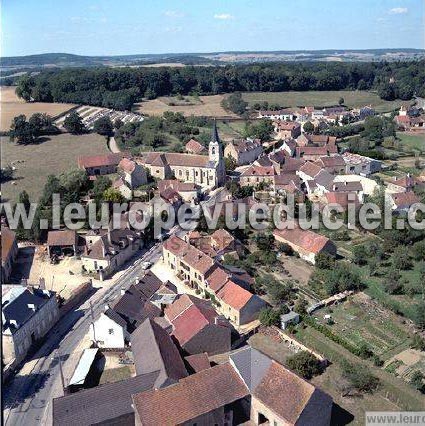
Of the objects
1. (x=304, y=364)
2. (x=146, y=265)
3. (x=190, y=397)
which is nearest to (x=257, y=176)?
(x=146, y=265)

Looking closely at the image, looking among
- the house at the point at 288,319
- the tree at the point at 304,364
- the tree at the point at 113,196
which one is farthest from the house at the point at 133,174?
the tree at the point at 304,364

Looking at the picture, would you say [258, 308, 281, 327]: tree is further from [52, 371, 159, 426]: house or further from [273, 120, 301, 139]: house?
[273, 120, 301, 139]: house

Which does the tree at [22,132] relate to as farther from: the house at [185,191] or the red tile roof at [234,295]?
the red tile roof at [234,295]

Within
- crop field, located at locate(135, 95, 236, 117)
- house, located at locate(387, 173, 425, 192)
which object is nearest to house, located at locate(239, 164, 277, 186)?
house, located at locate(387, 173, 425, 192)

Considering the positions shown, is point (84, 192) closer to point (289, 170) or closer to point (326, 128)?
point (289, 170)

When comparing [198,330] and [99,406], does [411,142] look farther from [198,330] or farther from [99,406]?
[99,406]

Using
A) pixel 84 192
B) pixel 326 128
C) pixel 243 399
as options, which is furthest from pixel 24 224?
pixel 326 128
